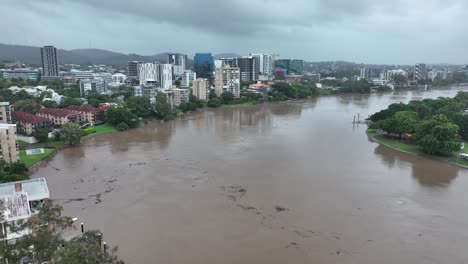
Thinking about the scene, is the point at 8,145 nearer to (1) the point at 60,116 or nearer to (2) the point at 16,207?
(1) the point at 60,116

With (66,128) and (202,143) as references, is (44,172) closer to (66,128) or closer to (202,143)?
(66,128)

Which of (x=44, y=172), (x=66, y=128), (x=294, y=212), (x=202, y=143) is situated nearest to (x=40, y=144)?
(x=66, y=128)

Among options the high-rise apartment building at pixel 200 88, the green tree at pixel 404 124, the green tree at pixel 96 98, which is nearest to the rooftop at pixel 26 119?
the green tree at pixel 96 98

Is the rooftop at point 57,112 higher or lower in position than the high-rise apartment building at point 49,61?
lower

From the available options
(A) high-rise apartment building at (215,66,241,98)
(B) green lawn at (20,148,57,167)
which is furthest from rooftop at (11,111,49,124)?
(A) high-rise apartment building at (215,66,241,98)

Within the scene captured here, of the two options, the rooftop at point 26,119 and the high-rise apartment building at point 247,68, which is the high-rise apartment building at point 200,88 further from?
the high-rise apartment building at point 247,68

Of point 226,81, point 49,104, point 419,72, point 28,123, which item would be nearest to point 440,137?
point 28,123
